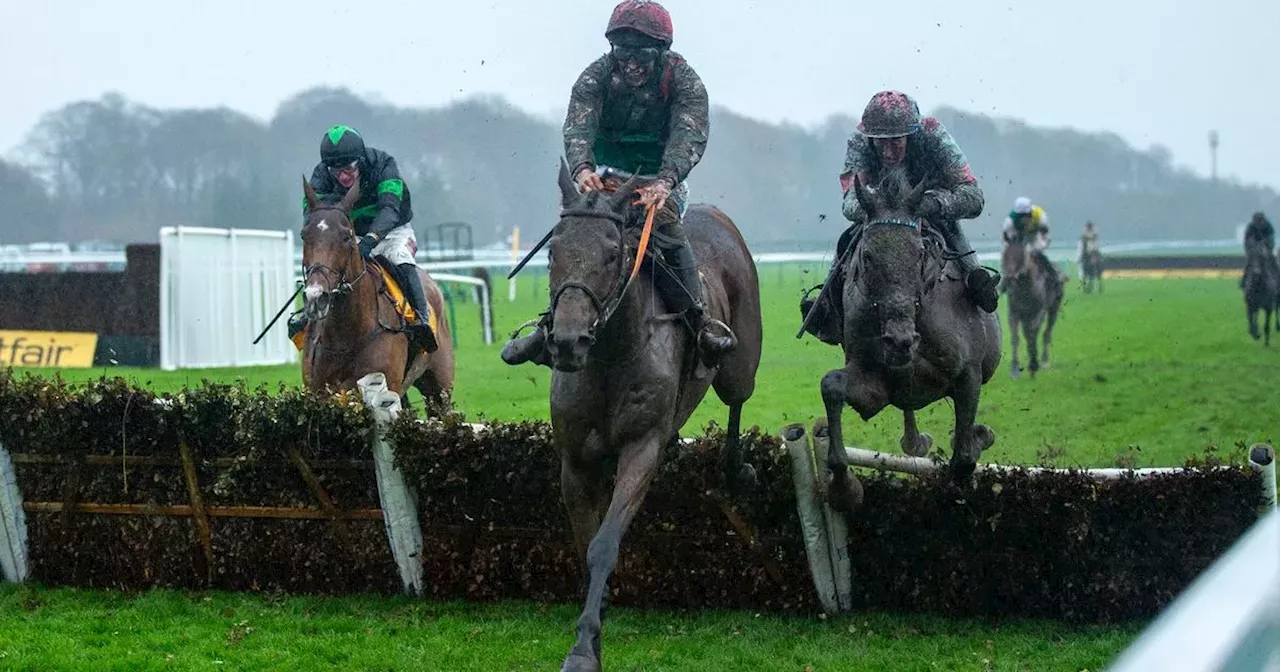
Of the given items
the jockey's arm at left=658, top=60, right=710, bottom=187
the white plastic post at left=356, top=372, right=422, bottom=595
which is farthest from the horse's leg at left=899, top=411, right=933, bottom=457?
the white plastic post at left=356, top=372, right=422, bottom=595

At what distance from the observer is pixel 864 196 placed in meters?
6.74

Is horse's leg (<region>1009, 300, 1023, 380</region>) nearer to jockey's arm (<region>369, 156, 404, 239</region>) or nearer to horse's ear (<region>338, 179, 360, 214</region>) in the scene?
jockey's arm (<region>369, 156, 404, 239</region>)

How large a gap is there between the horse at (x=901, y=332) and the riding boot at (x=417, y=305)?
3.10 m

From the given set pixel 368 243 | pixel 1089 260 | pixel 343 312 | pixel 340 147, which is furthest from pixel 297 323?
pixel 1089 260

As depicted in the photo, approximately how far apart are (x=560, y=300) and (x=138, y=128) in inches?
954

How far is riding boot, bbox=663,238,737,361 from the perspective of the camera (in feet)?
20.1

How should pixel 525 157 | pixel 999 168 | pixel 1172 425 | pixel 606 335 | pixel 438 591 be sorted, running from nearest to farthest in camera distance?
pixel 606 335 → pixel 438 591 → pixel 1172 425 → pixel 999 168 → pixel 525 157

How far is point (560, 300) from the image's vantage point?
5191 millimetres

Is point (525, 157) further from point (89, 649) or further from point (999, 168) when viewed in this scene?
point (89, 649)

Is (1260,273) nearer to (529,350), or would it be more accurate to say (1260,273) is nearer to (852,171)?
(852,171)

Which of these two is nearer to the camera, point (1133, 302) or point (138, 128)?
point (138, 128)

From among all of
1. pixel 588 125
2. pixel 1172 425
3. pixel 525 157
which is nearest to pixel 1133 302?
pixel 525 157

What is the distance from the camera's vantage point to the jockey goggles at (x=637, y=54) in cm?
658

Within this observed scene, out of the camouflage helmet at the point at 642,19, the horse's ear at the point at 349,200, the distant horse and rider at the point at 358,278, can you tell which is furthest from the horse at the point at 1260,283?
the camouflage helmet at the point at 642,19
